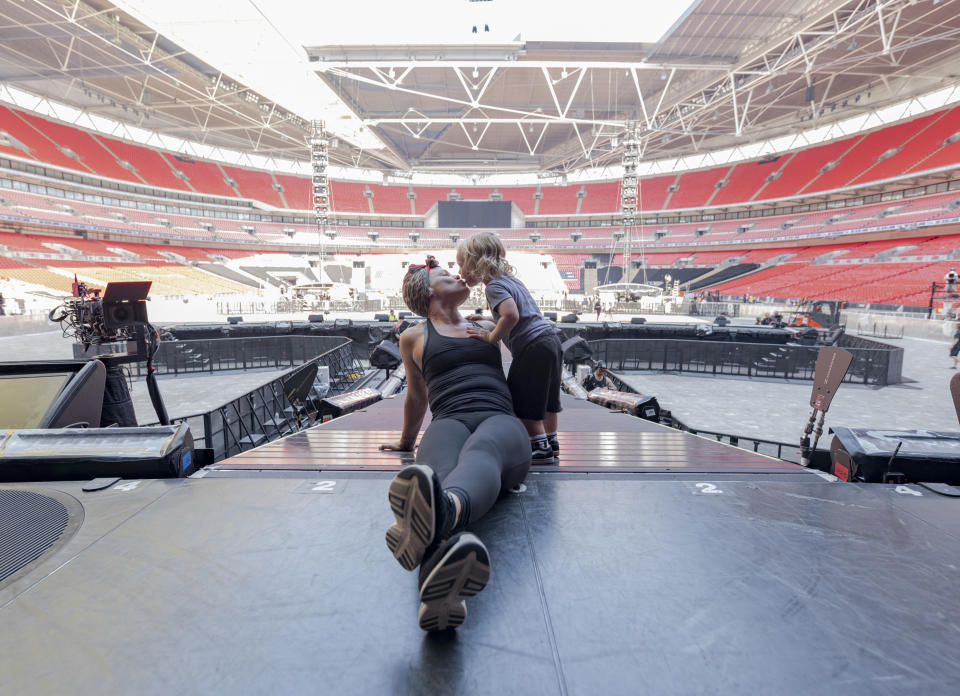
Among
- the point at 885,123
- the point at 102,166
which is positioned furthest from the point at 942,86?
the point at 102,166

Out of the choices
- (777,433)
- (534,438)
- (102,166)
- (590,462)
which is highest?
(102,166)

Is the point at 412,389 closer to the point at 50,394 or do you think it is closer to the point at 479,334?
the point at 479,334

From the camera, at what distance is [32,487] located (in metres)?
2.36

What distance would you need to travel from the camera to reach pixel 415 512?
1.39m

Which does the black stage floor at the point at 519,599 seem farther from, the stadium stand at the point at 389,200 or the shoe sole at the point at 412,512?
the stadium stand at the point at 389,200

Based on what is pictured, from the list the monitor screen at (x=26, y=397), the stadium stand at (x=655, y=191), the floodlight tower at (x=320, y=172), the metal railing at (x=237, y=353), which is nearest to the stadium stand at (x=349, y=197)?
the floodlight tower at (x=320, y=172)

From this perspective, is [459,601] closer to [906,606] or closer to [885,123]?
[906,606]

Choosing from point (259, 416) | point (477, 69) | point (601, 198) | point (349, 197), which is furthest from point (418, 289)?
point (349, 197)

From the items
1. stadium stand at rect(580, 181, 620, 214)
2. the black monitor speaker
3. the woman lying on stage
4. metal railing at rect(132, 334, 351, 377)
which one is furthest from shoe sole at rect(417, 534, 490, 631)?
stadium stand at rect(580, 181, 620, 214)

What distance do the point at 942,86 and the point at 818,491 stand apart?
1574 inches

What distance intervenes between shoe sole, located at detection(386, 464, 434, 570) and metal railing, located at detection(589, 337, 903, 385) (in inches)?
491

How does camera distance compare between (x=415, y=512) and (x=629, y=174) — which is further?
(x=629, y=174)

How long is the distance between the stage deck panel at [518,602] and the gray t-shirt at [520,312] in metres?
0.98

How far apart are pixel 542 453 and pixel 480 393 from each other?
34.7 inches
